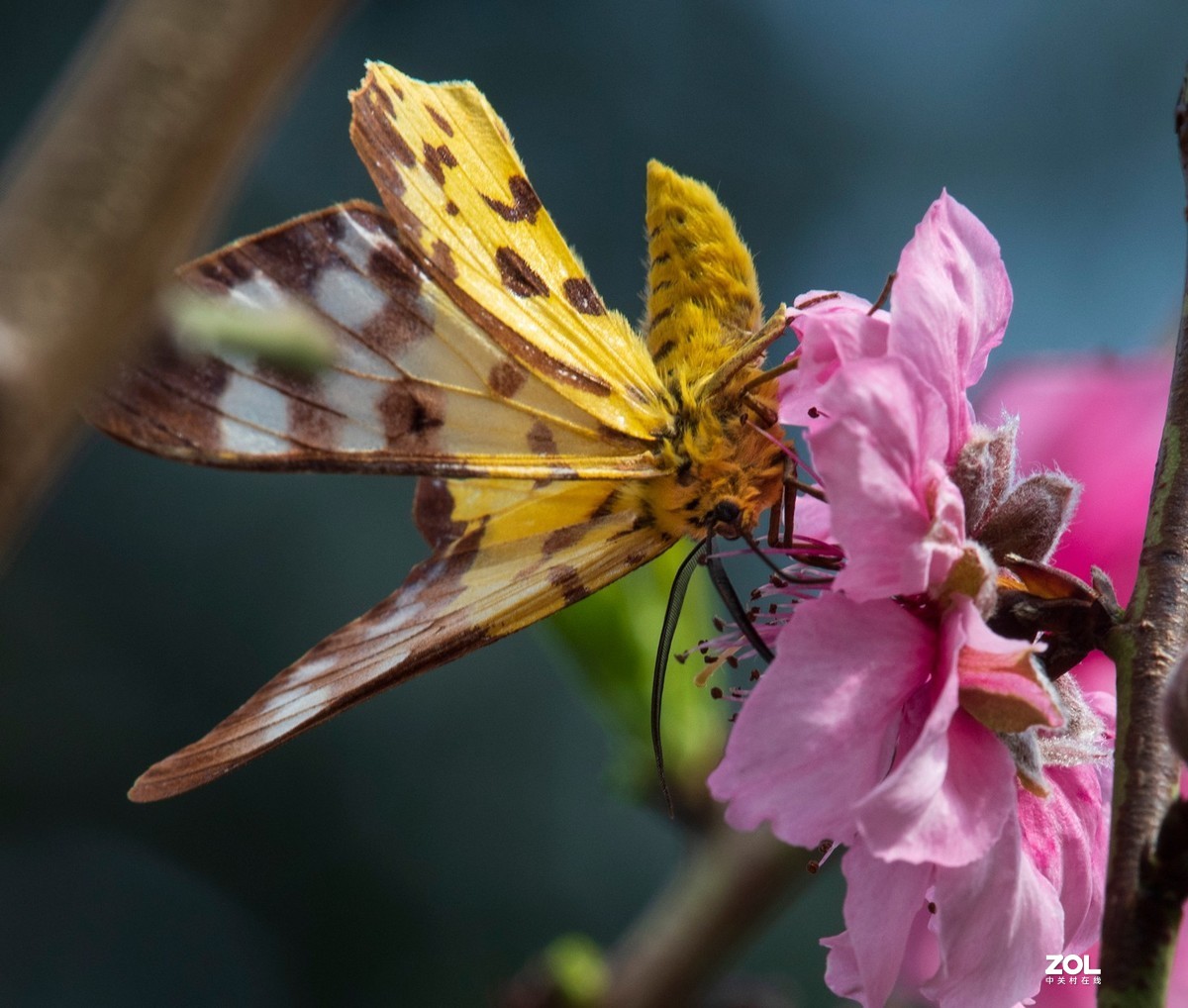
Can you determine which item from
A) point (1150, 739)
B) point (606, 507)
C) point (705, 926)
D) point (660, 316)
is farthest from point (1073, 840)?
point (705, 926)

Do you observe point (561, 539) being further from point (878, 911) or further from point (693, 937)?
point (693, 937)

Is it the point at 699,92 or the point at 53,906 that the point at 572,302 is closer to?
the point at 53,906

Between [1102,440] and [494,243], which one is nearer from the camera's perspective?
[494,243]

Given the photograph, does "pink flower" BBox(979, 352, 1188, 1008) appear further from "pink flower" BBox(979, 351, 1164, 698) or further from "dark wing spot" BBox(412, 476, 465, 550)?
"dark wing spot" BBox(412, 476, 465, 550)

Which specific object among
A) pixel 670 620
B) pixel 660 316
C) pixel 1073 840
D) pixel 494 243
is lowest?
pixel 1073 840

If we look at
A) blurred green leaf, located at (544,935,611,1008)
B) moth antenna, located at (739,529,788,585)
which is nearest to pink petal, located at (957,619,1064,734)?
moth antenna, located at (739,529,788,585)

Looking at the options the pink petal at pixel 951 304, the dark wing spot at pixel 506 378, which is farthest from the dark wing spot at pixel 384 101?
the pink petal at pixel 951 304

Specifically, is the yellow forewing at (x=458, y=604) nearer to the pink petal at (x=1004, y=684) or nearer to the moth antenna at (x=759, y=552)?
the moth antenna at (x=759, y=552)
